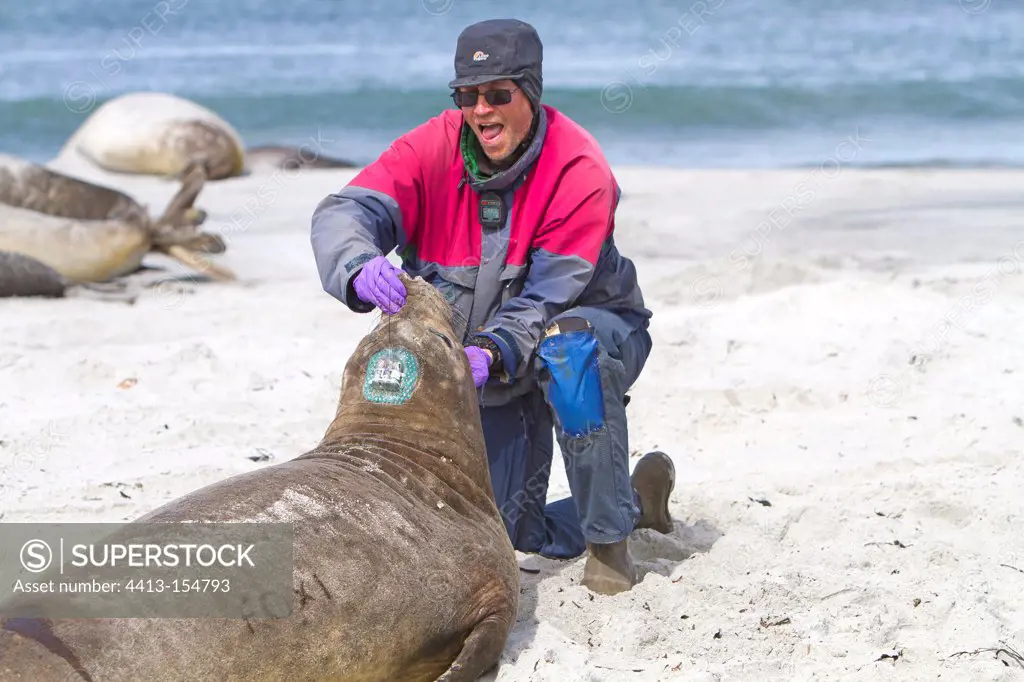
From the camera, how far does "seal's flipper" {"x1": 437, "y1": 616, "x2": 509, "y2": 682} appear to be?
3.12m

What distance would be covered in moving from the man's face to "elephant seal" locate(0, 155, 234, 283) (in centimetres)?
503

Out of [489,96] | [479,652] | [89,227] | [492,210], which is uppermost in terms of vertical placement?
[489,96]

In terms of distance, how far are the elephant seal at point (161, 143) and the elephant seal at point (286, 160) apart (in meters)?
0.44

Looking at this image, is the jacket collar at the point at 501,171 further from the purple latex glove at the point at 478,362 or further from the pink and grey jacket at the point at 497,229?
the purple latex glove at the point at 478,362

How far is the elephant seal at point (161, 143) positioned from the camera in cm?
1339

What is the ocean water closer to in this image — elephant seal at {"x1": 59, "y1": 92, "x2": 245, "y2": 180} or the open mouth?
elephant seal at {"x1": 59, "y1": 92, "x2": 245, "y2": 180}

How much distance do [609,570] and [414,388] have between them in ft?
2.85

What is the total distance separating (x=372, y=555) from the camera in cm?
317

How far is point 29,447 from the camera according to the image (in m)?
5.30

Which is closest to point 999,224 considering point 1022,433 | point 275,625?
point 1022,433

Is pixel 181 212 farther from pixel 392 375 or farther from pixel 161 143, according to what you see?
pixel 392 375

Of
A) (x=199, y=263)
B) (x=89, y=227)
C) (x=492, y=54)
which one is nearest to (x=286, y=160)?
(x=199, y=263)

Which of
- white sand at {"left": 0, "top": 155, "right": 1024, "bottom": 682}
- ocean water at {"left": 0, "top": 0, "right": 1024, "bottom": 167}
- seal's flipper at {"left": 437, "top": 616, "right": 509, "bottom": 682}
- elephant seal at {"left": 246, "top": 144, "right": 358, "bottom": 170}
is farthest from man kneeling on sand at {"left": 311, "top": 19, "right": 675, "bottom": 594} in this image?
ocean water at {"left": 0, "top": 0, "right": 1024, "bottom": 167}

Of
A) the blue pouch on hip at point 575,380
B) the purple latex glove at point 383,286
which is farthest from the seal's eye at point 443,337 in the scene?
the blue pouch on hip at point 575,380
